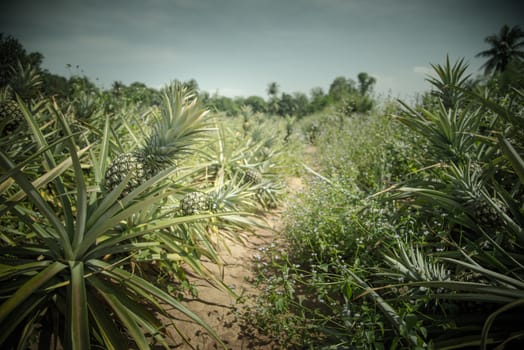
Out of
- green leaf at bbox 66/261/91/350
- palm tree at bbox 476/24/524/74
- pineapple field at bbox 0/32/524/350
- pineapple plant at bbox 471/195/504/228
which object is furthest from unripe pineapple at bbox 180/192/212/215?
palm tree at bbox 476/24/524/74

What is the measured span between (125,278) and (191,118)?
1.45 meters

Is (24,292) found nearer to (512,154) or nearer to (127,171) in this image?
(127,171)

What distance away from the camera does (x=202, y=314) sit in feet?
7.06

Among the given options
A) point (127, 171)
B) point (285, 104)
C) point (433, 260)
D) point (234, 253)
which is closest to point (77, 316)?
point (127, 171)

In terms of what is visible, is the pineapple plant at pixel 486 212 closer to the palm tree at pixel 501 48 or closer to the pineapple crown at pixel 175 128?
the pineapple crown at pixel 175 128

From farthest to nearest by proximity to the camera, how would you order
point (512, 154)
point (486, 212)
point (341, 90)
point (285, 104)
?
1. point (285, 104)
2. point (341, 90)
3. point (486, 212)
4. point (512, 154)

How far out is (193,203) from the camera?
2457mm

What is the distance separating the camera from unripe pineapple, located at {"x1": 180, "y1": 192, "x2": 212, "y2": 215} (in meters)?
2.43

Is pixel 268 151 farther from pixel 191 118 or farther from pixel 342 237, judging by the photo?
pixel 191 118

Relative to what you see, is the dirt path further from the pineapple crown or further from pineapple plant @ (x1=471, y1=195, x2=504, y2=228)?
pineapple plant @ (x1=471, y1=195, x2=504, y2=228)

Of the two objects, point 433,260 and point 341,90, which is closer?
point 433,260

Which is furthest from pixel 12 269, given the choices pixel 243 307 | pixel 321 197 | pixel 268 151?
pixel 268 151

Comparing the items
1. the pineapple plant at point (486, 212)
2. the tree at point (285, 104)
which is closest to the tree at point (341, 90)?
the tree at point (285, 104)

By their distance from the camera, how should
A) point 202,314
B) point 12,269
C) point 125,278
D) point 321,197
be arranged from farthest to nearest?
point 321,197 → point 202,314 → point 125,278 → point 12,269
